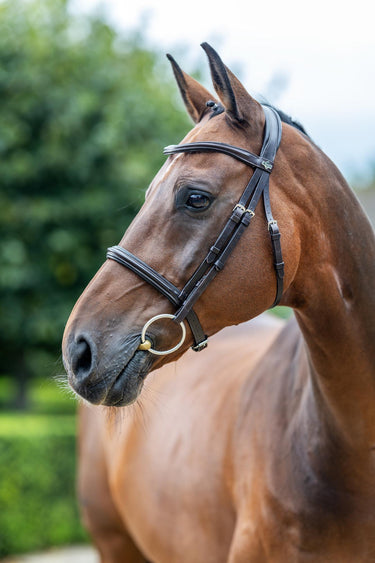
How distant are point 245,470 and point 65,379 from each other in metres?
0.92

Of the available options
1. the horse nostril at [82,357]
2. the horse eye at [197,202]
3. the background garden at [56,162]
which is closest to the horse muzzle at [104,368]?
the horse nostril at [82,357]

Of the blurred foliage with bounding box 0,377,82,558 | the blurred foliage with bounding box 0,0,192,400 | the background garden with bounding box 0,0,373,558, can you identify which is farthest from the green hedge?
the blurred foliage with bounding box 0,0,192,400

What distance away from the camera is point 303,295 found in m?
2.29

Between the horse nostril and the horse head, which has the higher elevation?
the horse head

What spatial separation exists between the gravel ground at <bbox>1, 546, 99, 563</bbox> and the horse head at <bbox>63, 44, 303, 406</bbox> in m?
6.37

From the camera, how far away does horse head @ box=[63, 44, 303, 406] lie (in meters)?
2.01

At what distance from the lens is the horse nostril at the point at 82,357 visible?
1.99 m

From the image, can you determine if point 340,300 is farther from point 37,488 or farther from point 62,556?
point 62,556

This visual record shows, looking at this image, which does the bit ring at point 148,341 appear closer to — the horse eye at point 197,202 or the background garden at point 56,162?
the horse eye at point 197,202

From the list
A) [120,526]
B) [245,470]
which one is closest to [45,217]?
[120,526]

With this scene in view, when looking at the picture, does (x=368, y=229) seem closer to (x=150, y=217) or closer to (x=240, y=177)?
(x=240, y=177)

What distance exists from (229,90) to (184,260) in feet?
1.87

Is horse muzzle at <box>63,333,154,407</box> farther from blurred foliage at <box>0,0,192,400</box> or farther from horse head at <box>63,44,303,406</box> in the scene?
blurred foliage at <box>0,0,192,400</box>

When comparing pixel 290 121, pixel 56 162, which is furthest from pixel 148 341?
pixel 56 162
